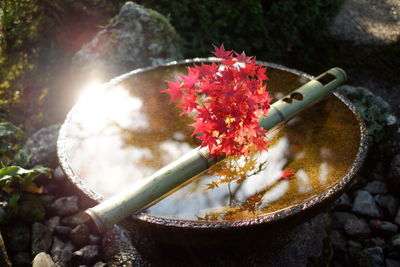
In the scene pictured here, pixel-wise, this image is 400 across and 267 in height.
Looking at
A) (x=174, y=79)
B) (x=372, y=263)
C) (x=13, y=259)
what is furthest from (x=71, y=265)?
(x=372, y=263)

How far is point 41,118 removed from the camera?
4.01 meters

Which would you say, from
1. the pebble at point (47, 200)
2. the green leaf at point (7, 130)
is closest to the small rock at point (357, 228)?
the pebble at point (47, 200)

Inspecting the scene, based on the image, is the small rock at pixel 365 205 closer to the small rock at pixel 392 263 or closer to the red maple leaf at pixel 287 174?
the small rock at pixel 392 263

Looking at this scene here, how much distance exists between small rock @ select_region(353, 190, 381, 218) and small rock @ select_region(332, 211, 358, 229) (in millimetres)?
68

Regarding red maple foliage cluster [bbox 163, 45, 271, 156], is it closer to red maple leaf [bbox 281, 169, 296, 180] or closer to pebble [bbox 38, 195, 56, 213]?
red maple leaf [bbox 281, 169, 296, 180]

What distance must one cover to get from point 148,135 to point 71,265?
3.92ft

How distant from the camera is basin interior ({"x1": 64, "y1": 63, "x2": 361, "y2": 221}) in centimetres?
186

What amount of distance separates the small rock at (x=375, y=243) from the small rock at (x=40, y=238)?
249cm

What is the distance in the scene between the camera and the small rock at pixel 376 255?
9.07 ft

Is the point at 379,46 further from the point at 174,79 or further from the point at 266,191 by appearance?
the point at 266,191

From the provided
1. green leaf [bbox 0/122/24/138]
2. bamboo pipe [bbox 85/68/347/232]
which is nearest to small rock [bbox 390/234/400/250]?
bamboo pipe [bbox 85/68/347/232]

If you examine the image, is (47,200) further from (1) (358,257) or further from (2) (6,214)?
(1) (358,257)

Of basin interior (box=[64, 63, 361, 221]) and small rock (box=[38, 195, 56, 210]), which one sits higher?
basin interior (box=[64, 63, 361, 221])

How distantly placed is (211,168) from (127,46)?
2.24m
